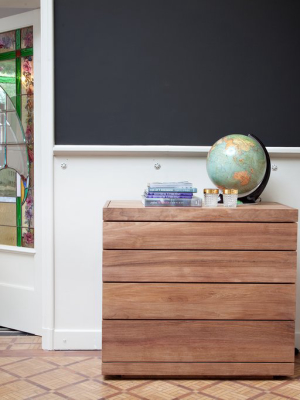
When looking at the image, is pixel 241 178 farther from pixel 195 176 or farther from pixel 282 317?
pixel 282 317

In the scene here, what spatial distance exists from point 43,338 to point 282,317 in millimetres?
1414

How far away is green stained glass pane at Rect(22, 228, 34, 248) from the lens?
3.86 metres

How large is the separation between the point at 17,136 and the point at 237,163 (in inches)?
60.4

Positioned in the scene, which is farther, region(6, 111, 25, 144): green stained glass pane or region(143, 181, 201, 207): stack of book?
region(6, 111, 25, 144): green stained glass pane

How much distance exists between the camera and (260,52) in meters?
3.51

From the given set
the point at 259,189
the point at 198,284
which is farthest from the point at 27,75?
the point at 198,284

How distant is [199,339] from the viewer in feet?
10.0

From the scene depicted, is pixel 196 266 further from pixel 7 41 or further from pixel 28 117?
pixel 7 41

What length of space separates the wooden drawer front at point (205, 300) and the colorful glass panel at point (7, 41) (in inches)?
69.0

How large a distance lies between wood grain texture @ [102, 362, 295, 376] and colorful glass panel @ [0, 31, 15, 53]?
2.08 meters

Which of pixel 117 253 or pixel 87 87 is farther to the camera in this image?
pixel 87 87

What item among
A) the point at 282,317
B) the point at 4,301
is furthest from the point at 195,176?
the point at 4,301

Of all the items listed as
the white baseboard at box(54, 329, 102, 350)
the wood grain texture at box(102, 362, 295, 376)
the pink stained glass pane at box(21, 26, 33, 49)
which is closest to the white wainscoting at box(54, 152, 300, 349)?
the white baseboard at box(54, 329, 102, 350)

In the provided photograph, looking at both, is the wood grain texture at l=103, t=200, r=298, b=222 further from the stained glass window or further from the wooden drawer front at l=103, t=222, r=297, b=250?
the stained glass window
